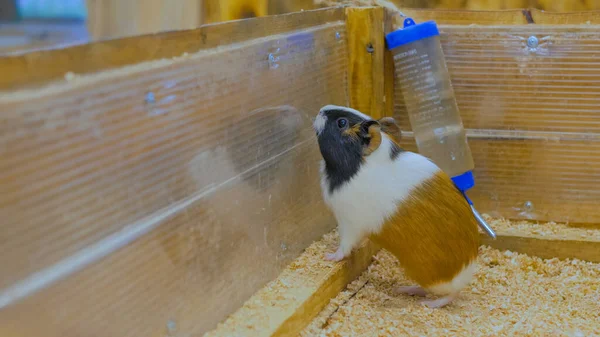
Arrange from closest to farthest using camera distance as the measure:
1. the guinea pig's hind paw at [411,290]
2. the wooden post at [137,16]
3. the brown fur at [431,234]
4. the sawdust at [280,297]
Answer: the wooden post at [137,16]
the sawdust at [280,297]
the brown fur at [431,234]
the guinea pig's hind paw at [411,290]

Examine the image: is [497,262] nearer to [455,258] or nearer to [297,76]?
[455,258]

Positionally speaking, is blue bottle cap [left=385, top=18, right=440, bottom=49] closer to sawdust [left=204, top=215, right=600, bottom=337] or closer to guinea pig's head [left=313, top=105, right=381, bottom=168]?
guinea pig's head [left=313, top=105, right=381, bottom=168]

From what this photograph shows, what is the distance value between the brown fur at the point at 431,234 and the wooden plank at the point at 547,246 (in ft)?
1.78

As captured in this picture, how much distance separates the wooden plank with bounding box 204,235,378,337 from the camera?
1.86 meters

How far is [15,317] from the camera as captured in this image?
1202 millimetres

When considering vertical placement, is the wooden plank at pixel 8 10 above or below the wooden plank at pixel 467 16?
above

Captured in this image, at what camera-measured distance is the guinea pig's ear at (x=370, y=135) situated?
2.15 metres

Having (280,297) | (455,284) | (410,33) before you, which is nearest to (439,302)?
(455,284)

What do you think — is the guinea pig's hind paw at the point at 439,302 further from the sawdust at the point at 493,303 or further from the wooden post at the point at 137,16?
the wooden post at the point at 137,16

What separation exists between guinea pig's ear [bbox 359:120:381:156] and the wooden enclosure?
0.86 ft

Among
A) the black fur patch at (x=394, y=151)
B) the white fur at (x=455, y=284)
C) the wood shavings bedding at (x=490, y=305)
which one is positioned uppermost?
the black fur patch at (x=394, y=151)

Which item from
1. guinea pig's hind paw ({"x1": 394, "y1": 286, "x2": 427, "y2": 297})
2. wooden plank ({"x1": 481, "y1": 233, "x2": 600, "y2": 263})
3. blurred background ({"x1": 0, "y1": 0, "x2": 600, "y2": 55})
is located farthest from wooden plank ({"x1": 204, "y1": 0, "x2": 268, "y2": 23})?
wooden plank ({"x1": 481, "y1": 233, "x2": 600, "y2": 263})

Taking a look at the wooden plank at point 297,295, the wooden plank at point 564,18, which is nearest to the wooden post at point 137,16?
the wooden plank at point 297,295

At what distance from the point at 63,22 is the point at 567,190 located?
2.28m
